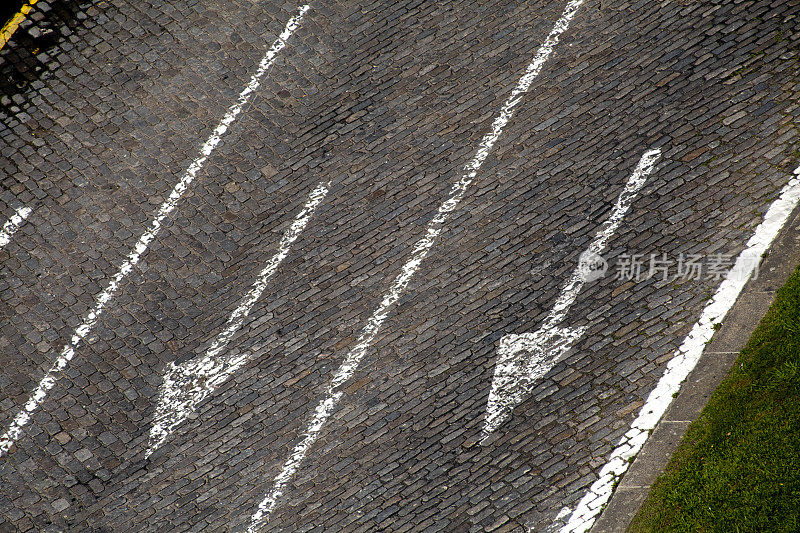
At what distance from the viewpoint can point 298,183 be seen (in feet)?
28.7

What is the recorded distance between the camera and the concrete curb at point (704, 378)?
635cm

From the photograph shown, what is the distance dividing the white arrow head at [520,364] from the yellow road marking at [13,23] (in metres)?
7.88

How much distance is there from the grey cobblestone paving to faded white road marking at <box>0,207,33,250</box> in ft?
0.36

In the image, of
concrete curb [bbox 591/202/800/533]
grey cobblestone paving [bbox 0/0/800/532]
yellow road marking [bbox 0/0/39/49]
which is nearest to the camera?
concrete curb [bbox 591/202/800/533]

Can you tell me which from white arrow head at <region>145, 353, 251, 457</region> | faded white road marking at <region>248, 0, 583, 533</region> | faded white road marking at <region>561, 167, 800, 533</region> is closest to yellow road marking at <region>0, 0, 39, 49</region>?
white arrow head at <region>145, 353, 251, 457</region>

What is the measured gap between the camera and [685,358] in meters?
6.93

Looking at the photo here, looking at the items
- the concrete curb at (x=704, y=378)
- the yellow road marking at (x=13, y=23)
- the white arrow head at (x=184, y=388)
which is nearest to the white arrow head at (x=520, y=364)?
the concrete curb at (x=704, y=378)

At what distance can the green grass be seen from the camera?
234 inches

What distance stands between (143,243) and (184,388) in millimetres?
1941

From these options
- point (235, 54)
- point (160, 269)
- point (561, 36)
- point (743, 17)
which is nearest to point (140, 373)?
point (160, 269)

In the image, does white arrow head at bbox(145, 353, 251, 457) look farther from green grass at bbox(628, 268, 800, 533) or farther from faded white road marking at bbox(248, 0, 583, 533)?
green grass at bbox(628, 268, 800, 533)

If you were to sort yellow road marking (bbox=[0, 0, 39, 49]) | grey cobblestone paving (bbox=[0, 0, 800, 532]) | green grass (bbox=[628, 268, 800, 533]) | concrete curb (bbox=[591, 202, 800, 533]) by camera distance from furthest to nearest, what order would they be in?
yellow road marking (bbox=[0, 0, 39, 49]), grey cobblestone paving (bbox=[0, 0, 800, 532]), concrete curb (bbox=[591, 202, 800, 533]), green grass (bbox=[628, 268, 800, 533])

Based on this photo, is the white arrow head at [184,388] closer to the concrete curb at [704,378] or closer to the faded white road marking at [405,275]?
the faded white road marking at [405,275]

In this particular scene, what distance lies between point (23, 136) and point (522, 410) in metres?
7.08
